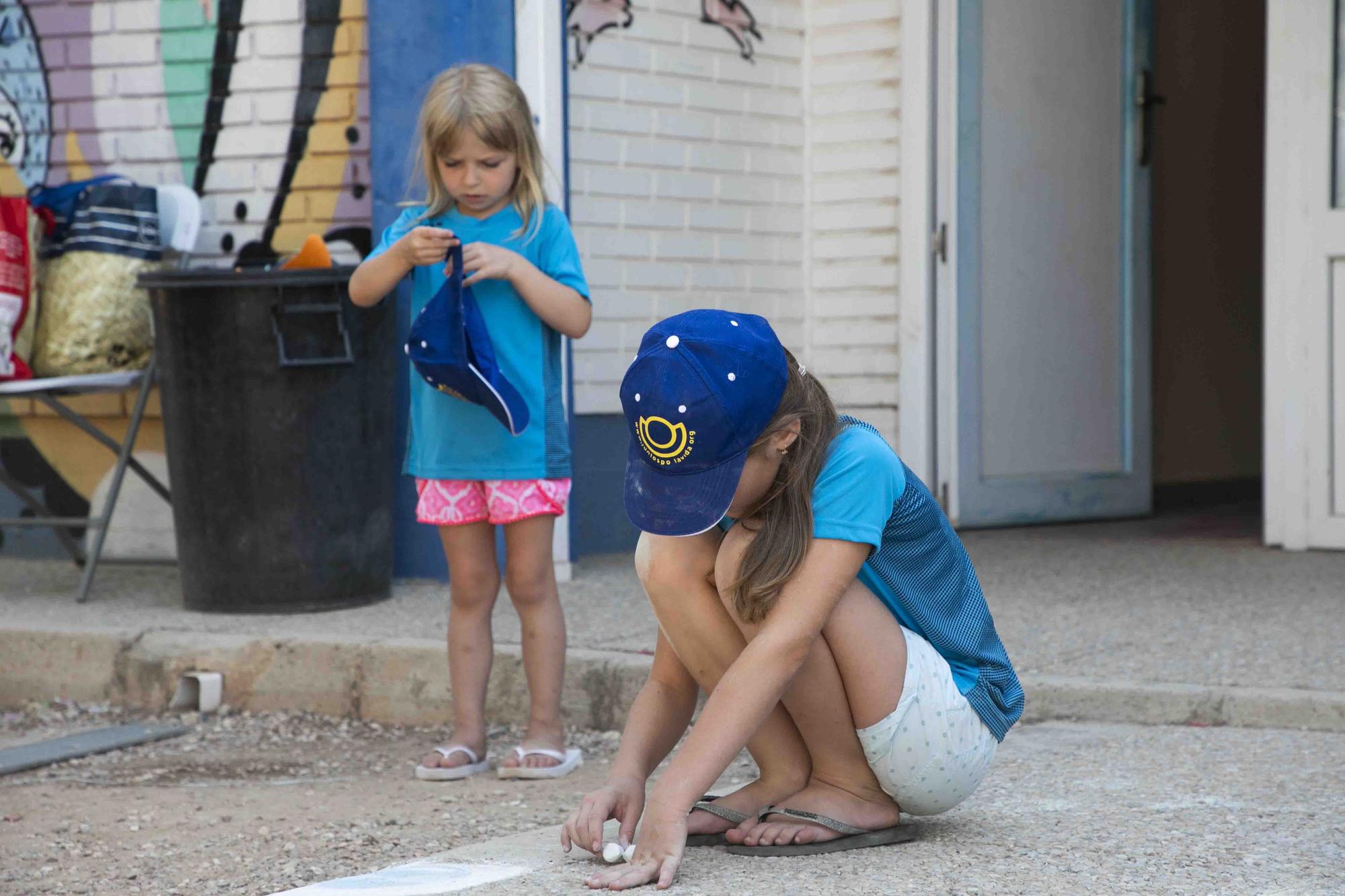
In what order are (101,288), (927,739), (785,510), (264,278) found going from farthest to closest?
1. (101,288)
2. (264,278)
3. (927,739)
4. (785,510)

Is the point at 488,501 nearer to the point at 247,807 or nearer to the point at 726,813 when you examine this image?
the point at 247,807

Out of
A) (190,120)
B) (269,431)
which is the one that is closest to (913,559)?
(269,431)

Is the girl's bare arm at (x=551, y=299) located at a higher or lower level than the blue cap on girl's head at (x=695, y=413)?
higher

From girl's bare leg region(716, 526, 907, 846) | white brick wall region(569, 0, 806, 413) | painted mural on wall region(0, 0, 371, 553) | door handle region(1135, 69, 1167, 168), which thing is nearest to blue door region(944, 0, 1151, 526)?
door handle region(1135, 69, 1167, 168)

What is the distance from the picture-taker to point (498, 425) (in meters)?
3.78

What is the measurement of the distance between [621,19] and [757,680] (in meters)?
4.11

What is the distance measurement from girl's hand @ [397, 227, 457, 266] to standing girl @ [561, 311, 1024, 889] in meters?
1.23

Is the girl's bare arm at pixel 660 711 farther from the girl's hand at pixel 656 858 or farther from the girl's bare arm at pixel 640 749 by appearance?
Result: the girl's hand at pixel 656 858

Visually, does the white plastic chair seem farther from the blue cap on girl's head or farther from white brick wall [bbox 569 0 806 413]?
the blue cap on girl's head

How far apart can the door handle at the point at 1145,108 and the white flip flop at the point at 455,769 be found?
4474 millimetres

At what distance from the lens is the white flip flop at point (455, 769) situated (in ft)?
12.1

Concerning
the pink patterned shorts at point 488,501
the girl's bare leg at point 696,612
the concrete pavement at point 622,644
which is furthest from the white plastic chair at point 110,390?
the girl's bare leg at point 696,612

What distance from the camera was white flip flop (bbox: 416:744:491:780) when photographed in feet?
12.1

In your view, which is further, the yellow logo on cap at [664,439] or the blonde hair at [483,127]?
the blonde hair at [483,127]
